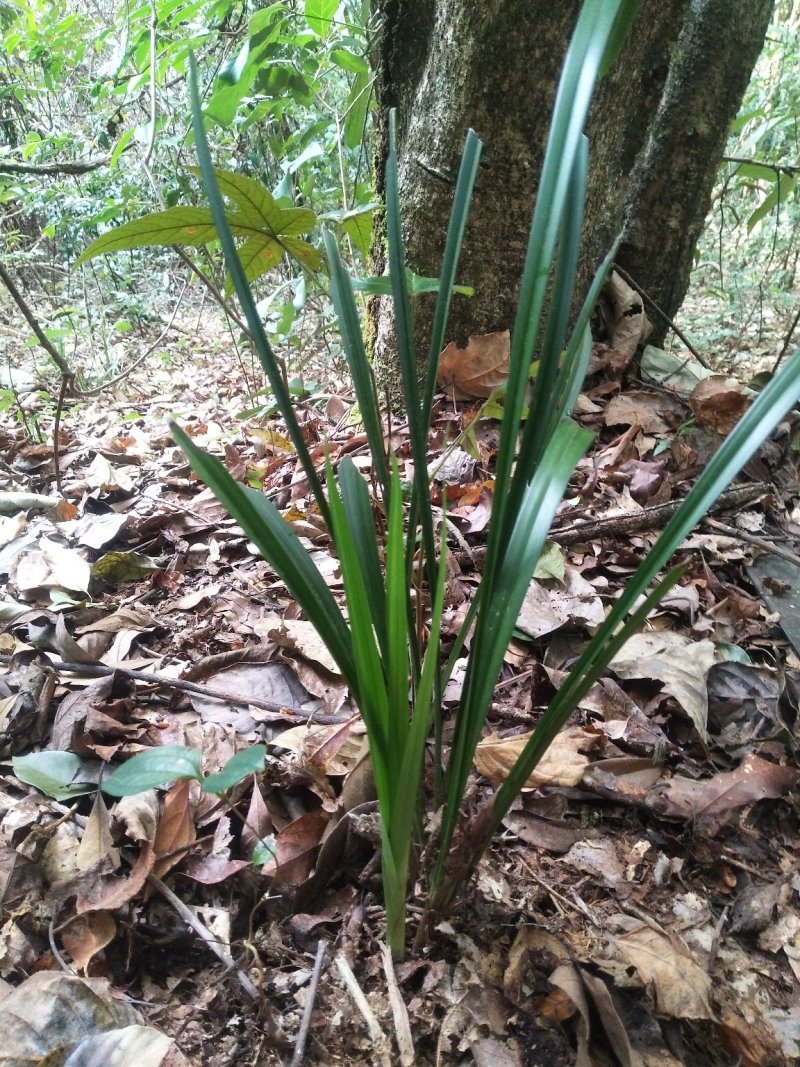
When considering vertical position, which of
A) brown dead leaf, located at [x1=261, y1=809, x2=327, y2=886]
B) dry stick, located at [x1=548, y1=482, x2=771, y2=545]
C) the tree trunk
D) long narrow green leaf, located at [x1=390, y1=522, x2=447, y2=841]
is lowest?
brown dead leaf, located at [x1=261, y1=809, x2=327, y2=886]

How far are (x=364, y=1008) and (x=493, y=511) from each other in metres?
0.41

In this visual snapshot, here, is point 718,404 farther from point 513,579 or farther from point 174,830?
point 174,830

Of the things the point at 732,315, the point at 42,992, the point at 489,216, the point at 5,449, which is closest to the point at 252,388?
the point at 5,449

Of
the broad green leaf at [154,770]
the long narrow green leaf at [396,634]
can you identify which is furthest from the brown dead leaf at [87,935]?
the long narrow green leaf at [396,634]

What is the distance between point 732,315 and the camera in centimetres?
301

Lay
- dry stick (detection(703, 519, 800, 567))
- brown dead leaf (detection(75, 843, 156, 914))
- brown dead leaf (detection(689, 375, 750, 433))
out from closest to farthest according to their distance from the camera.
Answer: brown dead leaf (detection(75, 843, 156, 914)) < dry stick (detection(703, 519, 800, 567)) < brown dead leaf (detection(689, 375, 750, 433))

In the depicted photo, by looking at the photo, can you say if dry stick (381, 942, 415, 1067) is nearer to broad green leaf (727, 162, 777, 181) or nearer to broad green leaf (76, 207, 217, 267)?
broad green leaf (76, 207, 217, 267)

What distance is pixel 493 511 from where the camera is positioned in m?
0.45

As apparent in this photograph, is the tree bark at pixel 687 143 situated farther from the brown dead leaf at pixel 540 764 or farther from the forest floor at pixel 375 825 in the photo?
the brown dead leaf at pixel 540 764

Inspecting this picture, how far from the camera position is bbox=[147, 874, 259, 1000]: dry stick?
0.52 m

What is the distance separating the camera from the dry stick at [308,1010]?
47 cm

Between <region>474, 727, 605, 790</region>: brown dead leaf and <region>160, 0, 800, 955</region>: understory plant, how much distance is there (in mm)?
168

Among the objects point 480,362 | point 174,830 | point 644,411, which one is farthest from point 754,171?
point 174,830

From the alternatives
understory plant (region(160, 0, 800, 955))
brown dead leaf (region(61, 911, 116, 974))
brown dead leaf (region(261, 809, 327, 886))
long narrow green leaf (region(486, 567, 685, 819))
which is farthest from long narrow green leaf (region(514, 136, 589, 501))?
brown dead leaf (region(61, 911, 116, 974))
